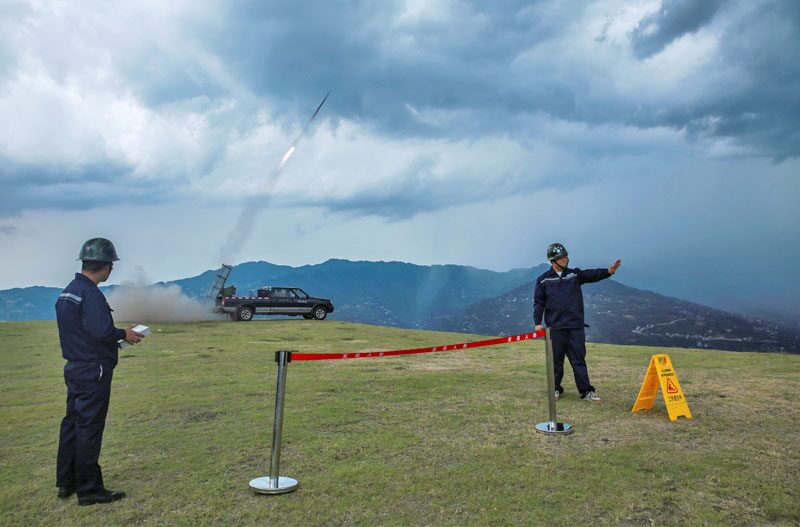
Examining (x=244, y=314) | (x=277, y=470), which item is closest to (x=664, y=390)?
(x=277, y=470)

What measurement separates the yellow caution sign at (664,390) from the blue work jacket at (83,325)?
6342 mm

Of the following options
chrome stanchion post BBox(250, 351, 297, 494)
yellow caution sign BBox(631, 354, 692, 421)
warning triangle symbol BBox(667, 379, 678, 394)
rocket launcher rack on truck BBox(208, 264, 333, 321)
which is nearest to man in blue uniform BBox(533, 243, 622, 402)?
yellow caution sign BBox(631, 354, 692, 421)

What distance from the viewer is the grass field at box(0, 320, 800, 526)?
409 centimetres

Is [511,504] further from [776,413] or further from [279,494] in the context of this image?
[776,413]

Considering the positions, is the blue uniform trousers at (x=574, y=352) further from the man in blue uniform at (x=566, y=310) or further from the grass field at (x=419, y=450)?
the grass field at (x=419, y=450)

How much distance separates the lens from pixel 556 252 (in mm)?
8117

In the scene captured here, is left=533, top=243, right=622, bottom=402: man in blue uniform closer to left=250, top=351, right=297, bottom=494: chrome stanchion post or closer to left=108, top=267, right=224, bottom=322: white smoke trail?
left=250, top=351, right=297, bottom=494: chrome stanchion post

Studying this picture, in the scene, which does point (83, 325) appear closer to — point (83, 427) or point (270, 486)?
point (83, 427)

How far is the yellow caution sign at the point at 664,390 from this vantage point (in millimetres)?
6734

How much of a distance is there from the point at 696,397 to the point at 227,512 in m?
7.01

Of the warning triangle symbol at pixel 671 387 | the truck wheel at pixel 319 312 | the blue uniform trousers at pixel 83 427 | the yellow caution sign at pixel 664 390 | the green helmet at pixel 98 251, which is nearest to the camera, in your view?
the blue uniform trousers at pixel 83 427

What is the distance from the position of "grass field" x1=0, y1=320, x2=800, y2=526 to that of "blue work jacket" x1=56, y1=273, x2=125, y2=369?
1.25 m

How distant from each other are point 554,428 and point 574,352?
209 cm

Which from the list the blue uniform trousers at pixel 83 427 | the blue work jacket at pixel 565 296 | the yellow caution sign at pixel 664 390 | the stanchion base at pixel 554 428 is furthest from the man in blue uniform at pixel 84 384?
the yellow caution sign at pixel 664 390
